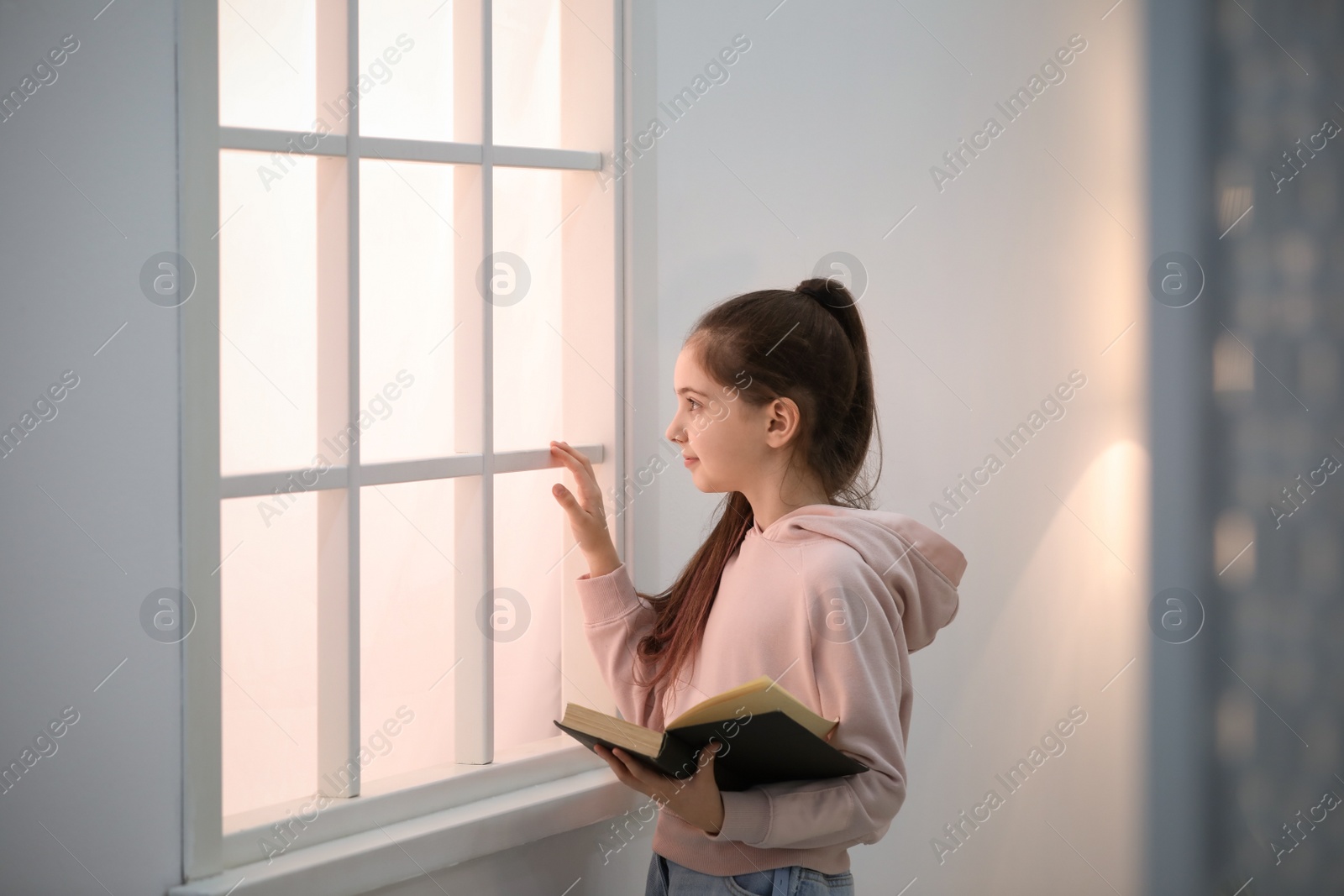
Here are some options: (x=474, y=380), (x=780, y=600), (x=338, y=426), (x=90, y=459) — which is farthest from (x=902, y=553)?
(x=90, y=459)

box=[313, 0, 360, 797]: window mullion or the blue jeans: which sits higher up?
box=[313, 0, 360, 797]: window mullion

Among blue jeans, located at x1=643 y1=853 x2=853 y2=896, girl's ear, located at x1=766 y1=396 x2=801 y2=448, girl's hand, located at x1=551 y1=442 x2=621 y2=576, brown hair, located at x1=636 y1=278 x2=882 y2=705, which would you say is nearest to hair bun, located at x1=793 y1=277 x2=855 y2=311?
brown hair, located at x1=636 y1=278 x2=882 y2=705

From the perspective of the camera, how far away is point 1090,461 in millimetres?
2201

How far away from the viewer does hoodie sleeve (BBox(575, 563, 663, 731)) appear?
1.34 m

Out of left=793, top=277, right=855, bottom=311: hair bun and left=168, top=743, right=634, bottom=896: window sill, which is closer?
left=168, top=743, right=634, bottom=896: window sill

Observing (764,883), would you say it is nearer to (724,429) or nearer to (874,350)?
(724,429)

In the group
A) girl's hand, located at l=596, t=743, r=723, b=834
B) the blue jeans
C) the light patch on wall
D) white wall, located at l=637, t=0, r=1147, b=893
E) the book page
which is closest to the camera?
the book page

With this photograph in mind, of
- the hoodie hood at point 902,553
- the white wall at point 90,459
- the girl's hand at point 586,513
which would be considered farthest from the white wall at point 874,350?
Answer: the hoodie hood at point 902,553

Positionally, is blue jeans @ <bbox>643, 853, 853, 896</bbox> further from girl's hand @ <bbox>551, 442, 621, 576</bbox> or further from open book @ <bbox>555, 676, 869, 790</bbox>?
girl's hand @ <bbox>551, 442, 621, 576</bbox>

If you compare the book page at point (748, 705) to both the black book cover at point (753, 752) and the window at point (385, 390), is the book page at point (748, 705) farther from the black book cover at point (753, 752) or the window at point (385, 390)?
the window at point (385, 390)

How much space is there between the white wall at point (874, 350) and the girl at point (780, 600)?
0.18 metres

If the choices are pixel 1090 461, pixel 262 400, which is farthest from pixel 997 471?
pixel 262 400

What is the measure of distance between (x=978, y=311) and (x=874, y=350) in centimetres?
26

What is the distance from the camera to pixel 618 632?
1341 mm
